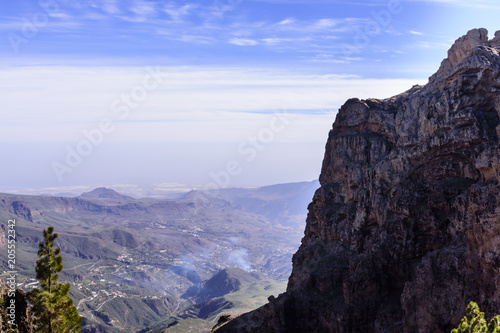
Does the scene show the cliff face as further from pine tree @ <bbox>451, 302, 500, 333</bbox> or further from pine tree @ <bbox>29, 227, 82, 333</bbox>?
pine tree @ <bbox>29, 227, 82, 333</bbox>

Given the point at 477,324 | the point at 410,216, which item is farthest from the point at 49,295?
the point at 410,216

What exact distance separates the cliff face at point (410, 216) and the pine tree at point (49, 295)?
2845 inches

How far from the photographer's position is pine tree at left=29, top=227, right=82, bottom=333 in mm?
76000

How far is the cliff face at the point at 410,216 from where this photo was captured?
10250 cm

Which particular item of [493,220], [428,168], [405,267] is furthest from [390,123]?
[493,220]

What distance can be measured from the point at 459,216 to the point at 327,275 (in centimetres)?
4714

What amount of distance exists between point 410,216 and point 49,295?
89.5m

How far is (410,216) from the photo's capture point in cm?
12769

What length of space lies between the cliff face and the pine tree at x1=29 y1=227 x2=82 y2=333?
72254 mm

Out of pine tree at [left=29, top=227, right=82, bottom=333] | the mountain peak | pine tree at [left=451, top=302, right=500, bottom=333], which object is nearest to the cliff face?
the mountain peak

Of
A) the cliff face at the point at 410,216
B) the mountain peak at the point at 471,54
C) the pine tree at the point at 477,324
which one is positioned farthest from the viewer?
the mountain peak at the point at 471,54

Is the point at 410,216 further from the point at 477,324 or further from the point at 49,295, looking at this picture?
the point at 49,295

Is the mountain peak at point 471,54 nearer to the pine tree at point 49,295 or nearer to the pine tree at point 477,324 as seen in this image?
the pine tree at point 477,324

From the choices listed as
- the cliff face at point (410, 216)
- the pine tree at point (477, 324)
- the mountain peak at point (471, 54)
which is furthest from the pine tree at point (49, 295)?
the mountain peak at point (471, 54)
